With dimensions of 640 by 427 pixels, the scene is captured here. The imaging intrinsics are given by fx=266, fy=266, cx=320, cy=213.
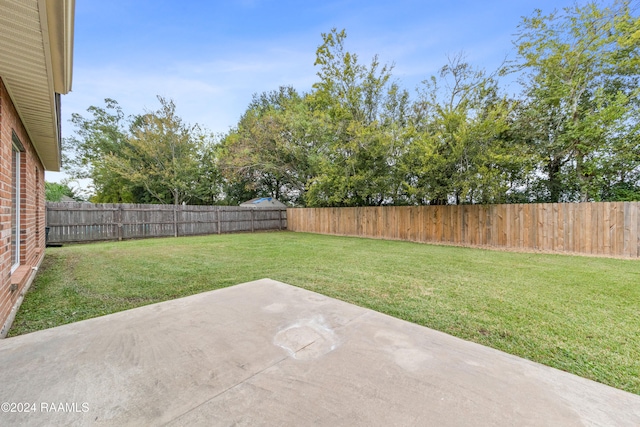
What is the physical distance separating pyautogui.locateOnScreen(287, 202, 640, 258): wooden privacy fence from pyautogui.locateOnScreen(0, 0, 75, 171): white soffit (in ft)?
31.9

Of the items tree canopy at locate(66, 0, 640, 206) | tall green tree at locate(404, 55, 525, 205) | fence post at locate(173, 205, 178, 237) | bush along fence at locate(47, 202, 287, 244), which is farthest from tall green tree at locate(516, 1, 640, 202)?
fence post at locate(173, 205, 178, 237)

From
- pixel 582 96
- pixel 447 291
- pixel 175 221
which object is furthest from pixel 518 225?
pixel 175 221

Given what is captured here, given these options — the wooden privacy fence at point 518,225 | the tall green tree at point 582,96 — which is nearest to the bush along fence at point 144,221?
the wooden privacy fence at point 518,225

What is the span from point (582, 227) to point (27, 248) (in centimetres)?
1156

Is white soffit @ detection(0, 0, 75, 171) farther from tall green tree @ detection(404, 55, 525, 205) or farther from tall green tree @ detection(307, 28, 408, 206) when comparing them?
tall green tree @ detection(307, 28, 408, 206)

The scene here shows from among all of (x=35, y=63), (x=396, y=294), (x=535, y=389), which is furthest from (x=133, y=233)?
(x=535, y=389)

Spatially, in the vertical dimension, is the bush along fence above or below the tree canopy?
below

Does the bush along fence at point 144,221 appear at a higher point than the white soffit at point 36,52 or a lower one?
lower

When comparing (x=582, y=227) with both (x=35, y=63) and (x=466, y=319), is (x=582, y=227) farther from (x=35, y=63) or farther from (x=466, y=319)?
(x=35, y=63)

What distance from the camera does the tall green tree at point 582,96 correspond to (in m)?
7.18

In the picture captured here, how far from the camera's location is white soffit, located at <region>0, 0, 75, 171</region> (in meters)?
1.58

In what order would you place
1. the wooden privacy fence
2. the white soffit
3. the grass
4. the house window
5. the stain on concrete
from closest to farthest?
the white soffit → the stain on concrete → the grass → the house window → the wooden privacy fence

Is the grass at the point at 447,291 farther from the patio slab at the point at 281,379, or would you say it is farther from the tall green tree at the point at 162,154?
the tall green tree at the point at 162,154

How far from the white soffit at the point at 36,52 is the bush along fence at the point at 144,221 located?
25.0 feet
